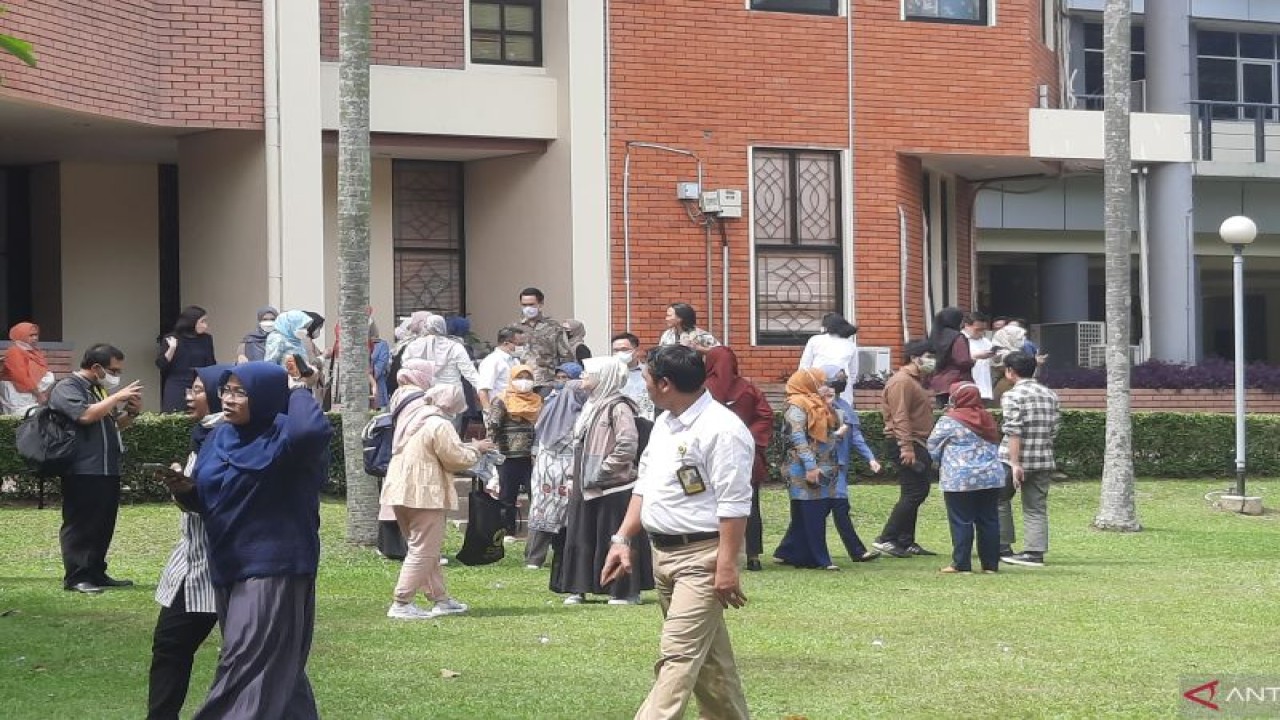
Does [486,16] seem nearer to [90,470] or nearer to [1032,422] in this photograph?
[1032,422]

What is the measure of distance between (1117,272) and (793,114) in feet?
20.3

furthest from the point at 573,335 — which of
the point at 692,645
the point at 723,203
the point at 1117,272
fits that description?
the point at 692,645

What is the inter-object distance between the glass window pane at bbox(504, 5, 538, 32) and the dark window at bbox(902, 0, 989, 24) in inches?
189

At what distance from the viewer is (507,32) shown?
24.6m

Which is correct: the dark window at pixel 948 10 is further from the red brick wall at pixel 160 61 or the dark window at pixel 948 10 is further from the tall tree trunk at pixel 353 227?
the tall tree trunk at pixel 353 227

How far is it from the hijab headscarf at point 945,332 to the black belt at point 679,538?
10529 mm

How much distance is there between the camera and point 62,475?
13.9 metres

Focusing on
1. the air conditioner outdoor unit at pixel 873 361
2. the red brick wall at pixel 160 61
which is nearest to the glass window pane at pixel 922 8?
the air conditioner outdoor unit at pixel 873 361

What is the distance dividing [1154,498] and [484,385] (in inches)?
343

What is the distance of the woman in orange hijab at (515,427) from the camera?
1714 cm

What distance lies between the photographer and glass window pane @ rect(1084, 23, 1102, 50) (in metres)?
40.9

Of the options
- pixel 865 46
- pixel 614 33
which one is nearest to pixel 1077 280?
pixel 865 46

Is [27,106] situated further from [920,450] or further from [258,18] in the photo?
[920,450]

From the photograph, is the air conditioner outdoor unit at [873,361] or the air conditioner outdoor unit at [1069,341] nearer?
the air conditioner outdoor unit at [873,361]
